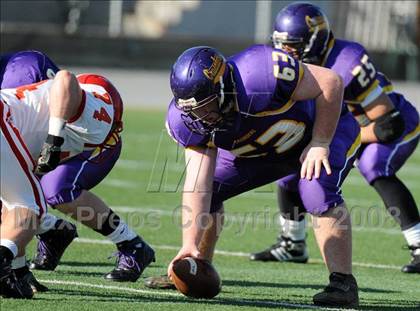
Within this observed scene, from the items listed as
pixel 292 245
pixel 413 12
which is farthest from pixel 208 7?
pixel 292 245

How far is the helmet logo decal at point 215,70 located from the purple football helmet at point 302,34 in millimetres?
1860

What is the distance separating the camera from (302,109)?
538cm

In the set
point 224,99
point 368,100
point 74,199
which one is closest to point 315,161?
point 224,99

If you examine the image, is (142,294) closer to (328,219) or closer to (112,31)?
(328,219)

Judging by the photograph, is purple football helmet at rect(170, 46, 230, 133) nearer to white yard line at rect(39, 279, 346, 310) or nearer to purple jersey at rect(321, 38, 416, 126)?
white yard line at rect(39, 279, 346, 310)

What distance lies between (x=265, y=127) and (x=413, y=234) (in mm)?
2154

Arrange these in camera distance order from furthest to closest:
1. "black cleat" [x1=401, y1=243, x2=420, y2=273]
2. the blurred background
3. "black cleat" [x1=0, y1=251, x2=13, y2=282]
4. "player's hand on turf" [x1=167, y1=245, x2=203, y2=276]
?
the blurred background → "black cleat" [x1=401, y1=243, x2=420, y2=273] → "player's hand on turf" [x1=167, y1=245, x2=203, y2=276] → "black cleat" [x1=0, y1=251, x2=13, y2=282]

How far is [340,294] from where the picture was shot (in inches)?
204

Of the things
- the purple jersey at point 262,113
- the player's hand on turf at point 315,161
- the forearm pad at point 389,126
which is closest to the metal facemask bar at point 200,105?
the purple jersey at point 262,113

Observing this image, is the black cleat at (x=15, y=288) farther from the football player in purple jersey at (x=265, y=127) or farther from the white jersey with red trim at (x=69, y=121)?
the football player in purple jersey at (x=265, y=127)

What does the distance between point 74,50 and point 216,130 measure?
1291cm

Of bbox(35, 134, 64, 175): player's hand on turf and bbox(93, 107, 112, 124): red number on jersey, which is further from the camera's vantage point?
bbox(93, 107, 112, 124): red number on jersey

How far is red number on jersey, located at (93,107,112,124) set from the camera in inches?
212

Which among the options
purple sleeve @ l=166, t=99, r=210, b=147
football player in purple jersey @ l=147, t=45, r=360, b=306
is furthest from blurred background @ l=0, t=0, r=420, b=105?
football player in purple jersey @ l=147, t=45, r=360, b=306
